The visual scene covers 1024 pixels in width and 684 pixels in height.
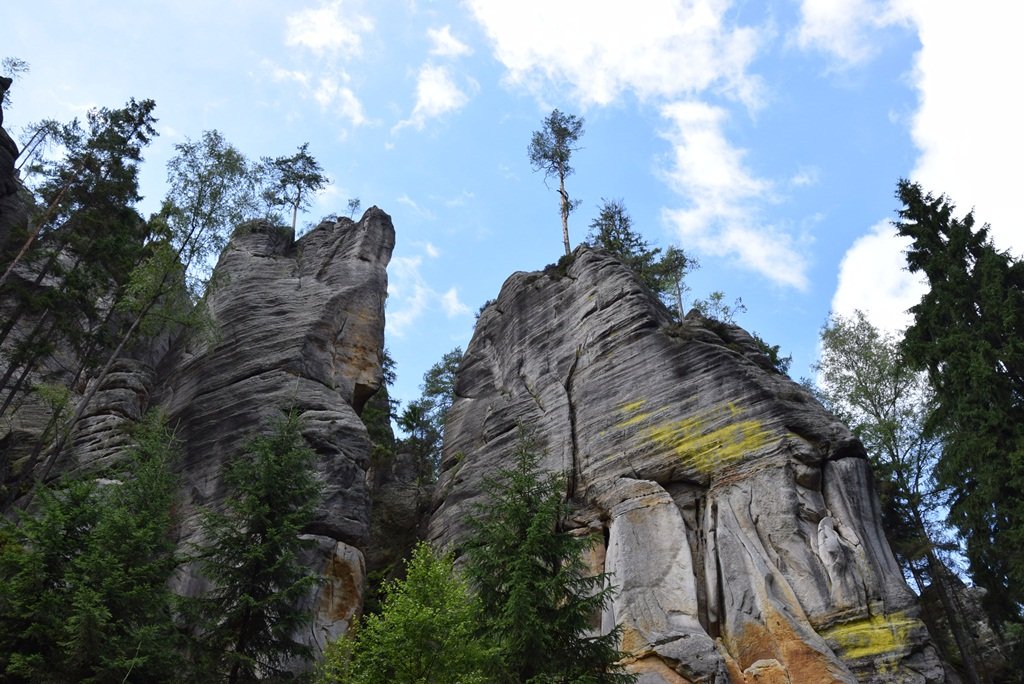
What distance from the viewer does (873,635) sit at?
1574 centimetres

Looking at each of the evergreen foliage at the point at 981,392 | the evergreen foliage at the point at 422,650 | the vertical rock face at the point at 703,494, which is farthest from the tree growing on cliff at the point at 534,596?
the evergreen foliage at the point at 981,392

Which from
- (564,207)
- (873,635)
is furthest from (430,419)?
(873,635)

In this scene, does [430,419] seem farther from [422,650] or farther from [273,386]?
Answer: [422,650]

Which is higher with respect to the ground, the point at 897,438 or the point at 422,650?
the point at 897,438

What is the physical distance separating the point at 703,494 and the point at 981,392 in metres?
8.76

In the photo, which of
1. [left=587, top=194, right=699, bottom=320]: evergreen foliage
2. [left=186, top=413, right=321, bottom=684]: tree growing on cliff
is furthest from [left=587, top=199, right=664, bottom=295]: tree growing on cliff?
[left=186, top=413, right=321, bottom=684]: tree growing on cliff

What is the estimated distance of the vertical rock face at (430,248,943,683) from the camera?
632 inches

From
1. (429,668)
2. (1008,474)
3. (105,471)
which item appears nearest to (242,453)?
(105,471)

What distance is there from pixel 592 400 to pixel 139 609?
1393 centimetres

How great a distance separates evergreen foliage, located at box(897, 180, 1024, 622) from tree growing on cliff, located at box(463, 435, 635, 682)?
1172 centimetres

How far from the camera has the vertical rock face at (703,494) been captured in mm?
16047

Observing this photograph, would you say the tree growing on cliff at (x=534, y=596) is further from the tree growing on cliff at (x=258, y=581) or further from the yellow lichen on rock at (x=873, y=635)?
the yellow lichen on rock at (x=873, y=635)

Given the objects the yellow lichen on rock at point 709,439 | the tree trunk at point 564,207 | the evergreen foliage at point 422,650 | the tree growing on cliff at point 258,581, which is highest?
the tree trunk at point 564,207

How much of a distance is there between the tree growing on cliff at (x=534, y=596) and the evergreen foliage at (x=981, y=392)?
11721 mm
